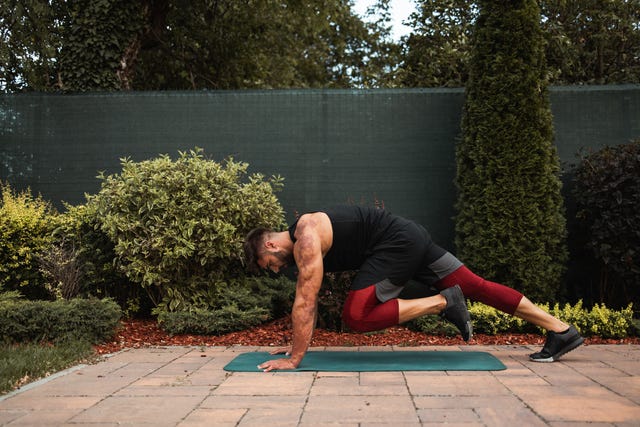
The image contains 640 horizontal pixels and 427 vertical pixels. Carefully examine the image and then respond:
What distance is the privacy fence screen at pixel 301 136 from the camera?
6.68 m

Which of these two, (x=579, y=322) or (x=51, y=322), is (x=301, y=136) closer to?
(x=51, y=322)

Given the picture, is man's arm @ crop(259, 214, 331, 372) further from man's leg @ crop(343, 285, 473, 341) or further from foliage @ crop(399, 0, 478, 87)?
foliage @ crop(399, 0, 478, 87)

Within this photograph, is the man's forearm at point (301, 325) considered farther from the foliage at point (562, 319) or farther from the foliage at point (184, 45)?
the foliage at point (184, 45)

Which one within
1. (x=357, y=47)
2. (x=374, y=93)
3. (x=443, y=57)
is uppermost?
(x=357, y=47)

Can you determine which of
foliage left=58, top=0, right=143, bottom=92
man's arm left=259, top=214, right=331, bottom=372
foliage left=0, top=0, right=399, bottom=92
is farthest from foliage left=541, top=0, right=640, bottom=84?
man's arm left=259, top=214, right=331, bottom=372

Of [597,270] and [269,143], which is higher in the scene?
[269,143]

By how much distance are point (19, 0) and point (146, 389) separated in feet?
23.3

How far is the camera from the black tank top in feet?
13.4

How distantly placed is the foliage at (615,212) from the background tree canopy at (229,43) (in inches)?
153

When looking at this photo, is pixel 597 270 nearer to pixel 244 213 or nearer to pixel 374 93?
pixel 374 93

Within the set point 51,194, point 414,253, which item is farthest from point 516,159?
point 51,194

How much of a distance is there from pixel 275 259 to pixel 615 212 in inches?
135

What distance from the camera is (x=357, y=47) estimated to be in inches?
744

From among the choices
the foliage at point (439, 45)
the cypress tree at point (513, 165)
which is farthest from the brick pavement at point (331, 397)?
the foliage at point (439, 45)
